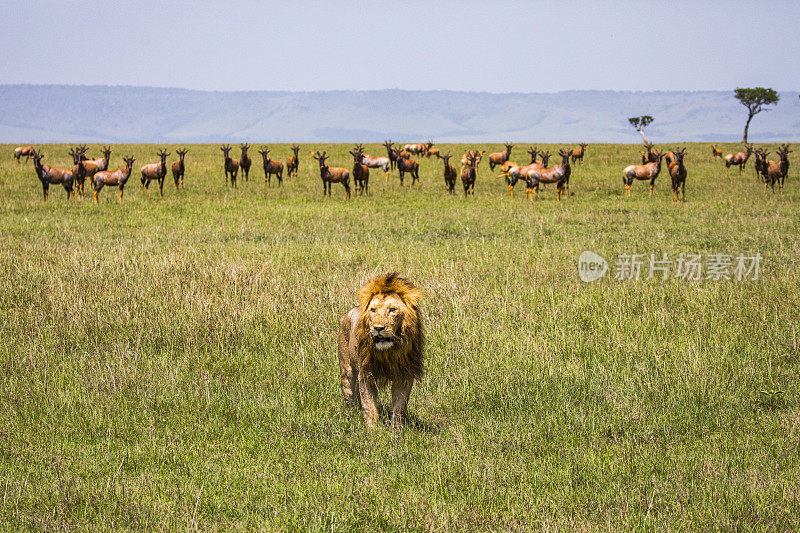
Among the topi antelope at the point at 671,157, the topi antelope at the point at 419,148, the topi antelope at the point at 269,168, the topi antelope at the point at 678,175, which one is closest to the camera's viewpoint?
the topi antelope at the point at 678,175

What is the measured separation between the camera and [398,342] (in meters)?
4.32

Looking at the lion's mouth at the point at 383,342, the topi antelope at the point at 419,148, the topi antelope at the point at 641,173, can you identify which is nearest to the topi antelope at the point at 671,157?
the topi antelope at the point at 641,173

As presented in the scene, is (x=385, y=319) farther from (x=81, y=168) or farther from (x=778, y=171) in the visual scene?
(x=778, y=171)

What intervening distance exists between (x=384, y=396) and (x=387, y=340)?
176 centimetres

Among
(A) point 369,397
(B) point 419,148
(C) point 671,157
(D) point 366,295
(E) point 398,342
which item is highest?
(B) point 419,148

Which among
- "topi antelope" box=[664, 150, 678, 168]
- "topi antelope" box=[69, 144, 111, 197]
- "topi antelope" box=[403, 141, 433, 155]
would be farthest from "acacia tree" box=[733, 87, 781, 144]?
"topi antelope" box=[69, 144, 111, 197]

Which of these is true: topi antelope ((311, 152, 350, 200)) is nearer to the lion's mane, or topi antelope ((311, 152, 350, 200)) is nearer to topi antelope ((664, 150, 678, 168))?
topi antelope ((664, 150, 678, 168))

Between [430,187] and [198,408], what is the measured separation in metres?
21.9

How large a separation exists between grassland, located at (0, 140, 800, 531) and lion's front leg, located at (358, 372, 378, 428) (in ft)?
0.34

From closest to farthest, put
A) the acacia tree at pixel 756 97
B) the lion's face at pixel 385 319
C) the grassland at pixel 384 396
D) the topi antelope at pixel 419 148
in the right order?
the grassland at pixel 384 396
the lion's face at pixel 385 319
the topi antelope at pixel 419 148
the acacia tree at pixel 756 97

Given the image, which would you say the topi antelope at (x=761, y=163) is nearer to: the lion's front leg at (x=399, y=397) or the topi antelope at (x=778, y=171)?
the topi antelope at (x=778, y=171)

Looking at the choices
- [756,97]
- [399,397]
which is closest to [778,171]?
[399,397]

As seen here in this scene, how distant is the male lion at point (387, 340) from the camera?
13.8 feet

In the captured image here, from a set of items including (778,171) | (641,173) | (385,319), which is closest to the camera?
(385,319)
